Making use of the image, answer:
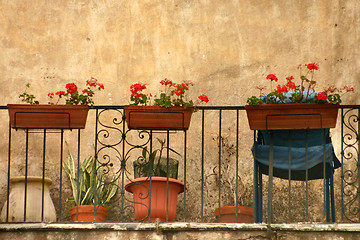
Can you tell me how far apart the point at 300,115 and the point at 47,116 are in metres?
1.94

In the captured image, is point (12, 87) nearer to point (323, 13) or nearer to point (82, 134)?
point (82, 134)

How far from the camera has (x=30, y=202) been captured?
720 centimetres

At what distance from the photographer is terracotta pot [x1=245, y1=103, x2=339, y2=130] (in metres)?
6.06

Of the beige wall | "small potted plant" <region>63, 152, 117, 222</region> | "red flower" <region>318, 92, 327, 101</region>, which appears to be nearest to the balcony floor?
"red flower" <region>318, 92, 327, 101</region>

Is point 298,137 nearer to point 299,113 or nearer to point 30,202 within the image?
point 299,113

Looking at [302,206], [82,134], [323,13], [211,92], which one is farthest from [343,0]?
[82,134]

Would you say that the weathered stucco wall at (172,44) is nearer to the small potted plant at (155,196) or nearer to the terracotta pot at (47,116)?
the small potted plant at (155,196)

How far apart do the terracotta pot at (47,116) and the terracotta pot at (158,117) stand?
399 millimetres

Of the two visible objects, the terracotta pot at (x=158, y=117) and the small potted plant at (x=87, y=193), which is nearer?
the terracotta pot at (x=158, y=117)

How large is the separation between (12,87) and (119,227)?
326cm

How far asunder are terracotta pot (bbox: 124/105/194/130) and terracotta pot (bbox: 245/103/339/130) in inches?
24.6

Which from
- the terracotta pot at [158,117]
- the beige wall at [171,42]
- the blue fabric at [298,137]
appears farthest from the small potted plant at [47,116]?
the beige wall at [171,42]

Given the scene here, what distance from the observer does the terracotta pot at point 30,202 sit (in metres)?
7.09

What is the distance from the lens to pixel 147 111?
6238mm
